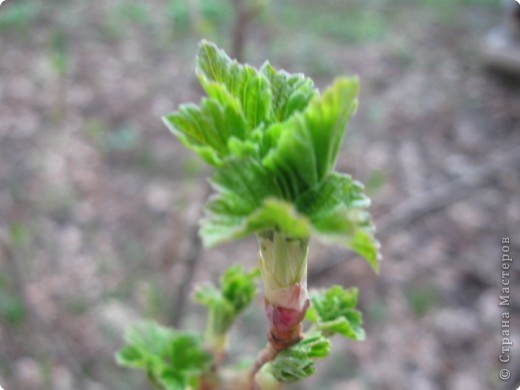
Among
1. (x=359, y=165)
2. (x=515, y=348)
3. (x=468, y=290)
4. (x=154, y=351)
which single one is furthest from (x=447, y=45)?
(x=154, y=351)

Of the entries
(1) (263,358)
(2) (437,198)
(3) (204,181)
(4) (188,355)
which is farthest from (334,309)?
(2) (437,198)

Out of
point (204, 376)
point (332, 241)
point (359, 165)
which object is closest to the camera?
point (332, 241)

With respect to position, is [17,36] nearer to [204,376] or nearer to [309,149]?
[204,376]

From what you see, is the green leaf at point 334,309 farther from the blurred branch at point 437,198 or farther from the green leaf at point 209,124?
the blurred branch at point 437,198

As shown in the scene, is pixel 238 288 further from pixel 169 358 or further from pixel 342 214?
pixel 342 214

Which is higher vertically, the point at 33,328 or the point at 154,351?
the point at 33,328

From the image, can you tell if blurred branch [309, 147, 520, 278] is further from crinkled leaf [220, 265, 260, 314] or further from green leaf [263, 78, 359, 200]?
green leaf [263, 78, 359, 200]
